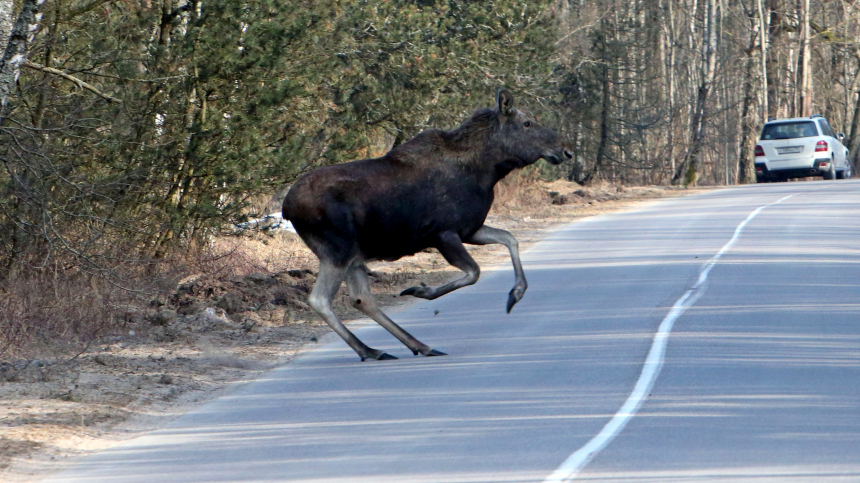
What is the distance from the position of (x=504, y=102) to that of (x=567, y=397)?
11.1 feet

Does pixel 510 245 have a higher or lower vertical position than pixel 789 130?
lower

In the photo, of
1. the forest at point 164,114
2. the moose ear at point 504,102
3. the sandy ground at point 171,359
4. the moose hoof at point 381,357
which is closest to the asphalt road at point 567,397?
the moose hoof at point 381,357

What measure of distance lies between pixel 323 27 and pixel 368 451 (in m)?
10.9

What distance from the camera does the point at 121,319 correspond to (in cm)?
1262

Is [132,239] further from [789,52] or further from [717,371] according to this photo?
[789,52]

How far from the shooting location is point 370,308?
1029 cm

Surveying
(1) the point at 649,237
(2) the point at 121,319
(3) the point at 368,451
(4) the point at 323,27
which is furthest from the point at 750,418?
(1) the point at 649,237

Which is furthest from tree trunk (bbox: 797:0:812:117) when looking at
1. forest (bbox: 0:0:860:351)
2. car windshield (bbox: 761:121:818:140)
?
forest (bbox: 0:0:860:351)

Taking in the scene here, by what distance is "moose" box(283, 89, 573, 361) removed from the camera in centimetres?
979

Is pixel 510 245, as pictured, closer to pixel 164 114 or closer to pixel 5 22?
pixel 5 22

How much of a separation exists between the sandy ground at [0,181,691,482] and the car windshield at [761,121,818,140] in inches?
747

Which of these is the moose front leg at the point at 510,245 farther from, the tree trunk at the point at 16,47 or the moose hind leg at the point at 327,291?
the tree trunk at the point at 16,47

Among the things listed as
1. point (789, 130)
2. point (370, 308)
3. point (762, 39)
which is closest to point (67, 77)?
point (370, 308)

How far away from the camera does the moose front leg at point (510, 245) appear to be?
9.63 m
